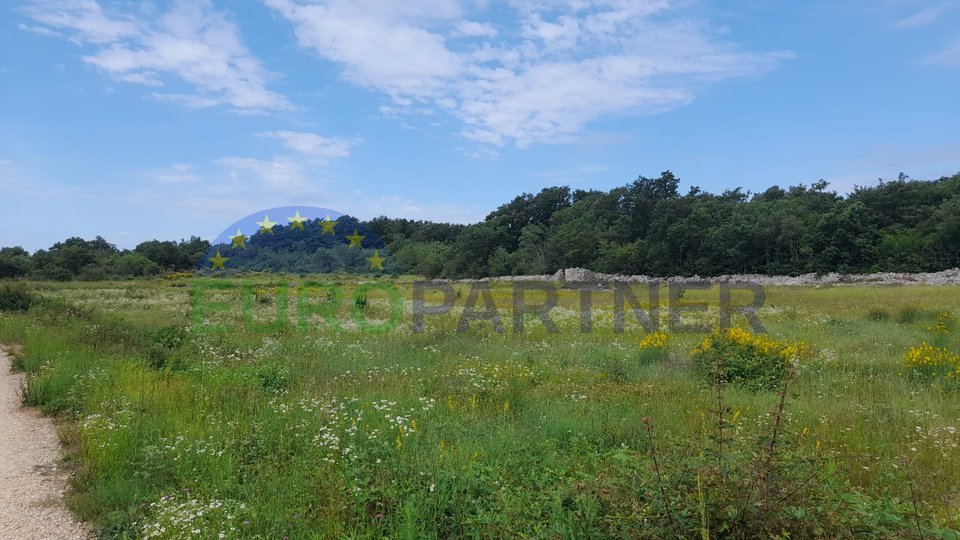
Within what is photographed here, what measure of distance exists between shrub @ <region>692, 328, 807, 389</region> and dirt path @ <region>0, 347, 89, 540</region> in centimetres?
945

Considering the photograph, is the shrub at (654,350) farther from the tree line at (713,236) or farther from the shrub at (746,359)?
the tree line at (713,236)

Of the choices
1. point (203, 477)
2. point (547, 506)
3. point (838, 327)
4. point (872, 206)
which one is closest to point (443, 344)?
point (203, 477)

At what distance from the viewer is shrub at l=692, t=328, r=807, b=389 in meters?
9.91

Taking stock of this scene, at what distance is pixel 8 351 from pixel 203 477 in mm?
12058

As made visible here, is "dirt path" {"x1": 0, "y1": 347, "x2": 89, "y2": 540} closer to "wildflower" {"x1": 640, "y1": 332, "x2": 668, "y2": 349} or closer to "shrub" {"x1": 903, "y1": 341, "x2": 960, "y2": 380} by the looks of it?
"wildflower" {"x1": 640, "y1": 332, "x2": 668, "y2": 349}

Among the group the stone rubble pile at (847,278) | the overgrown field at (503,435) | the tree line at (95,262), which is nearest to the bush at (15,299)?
the overgrown field at (503,435)

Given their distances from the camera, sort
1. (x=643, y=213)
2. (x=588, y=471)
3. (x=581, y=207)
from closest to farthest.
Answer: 1. (x=588, y=471)
2. (x=643, y=213)
3. (x=581, y=207)

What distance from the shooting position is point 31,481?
5719 mm

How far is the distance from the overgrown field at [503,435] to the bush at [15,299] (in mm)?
10191

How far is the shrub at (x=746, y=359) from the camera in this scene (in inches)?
390

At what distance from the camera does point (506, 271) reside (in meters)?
79.2

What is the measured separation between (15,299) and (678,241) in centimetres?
6589

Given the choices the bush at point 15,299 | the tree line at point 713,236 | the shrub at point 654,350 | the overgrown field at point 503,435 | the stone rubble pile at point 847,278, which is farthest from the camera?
the tree line at point 713,236

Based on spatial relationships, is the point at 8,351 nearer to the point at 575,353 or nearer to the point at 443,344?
the point at 443,344
